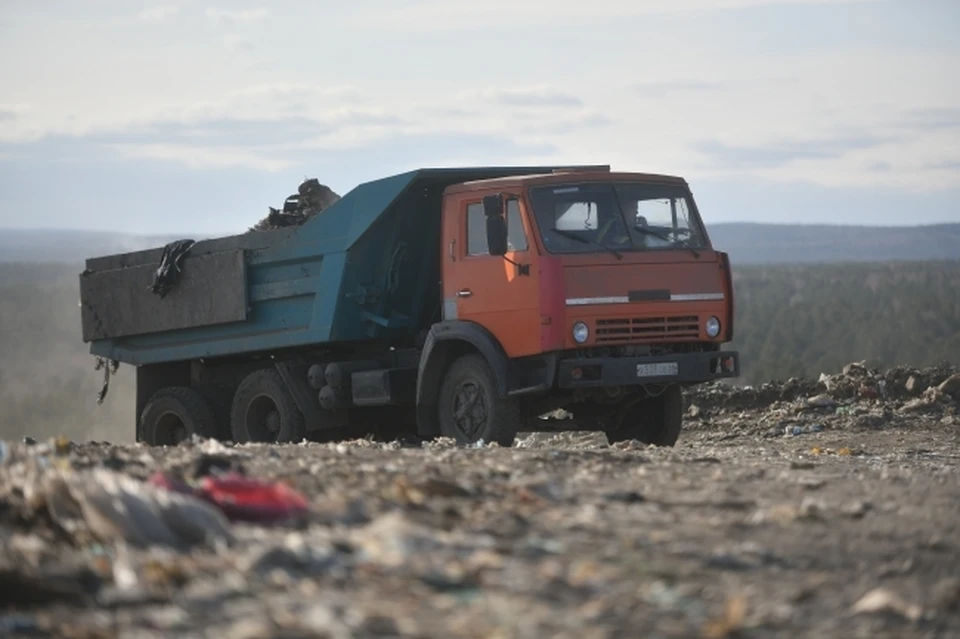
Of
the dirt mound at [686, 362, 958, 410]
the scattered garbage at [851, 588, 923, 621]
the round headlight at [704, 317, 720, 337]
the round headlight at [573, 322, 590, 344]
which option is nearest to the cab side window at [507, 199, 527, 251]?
the round headlight at [573, 322, 590, 344]

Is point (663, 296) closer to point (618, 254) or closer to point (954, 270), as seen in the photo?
point (618, 254)

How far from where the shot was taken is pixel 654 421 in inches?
579

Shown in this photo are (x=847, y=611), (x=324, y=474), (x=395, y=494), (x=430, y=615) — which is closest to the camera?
(x=430, y=615)


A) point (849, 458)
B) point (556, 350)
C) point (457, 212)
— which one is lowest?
point (849, 458)

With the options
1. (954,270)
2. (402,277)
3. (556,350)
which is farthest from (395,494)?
(954,270)

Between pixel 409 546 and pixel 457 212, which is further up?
pixel 457 212

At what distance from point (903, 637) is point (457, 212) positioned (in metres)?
8.67

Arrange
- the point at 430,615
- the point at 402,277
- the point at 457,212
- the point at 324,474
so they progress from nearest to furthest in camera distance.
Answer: the point at 430,615, the point at 324,474, the point at 457,212, the point at 402,277

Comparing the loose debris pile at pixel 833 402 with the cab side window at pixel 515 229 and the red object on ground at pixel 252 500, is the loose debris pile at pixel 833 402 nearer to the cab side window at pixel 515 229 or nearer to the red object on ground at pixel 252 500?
the cab side window at pixel 515 229

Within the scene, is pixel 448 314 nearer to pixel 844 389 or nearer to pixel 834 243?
pixel 844 389

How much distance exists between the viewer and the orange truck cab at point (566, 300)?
13062mm

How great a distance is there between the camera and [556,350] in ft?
42.9

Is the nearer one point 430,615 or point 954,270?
point 430,615

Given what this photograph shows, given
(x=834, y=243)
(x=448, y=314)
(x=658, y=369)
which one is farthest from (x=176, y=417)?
(x=834, y=243)
